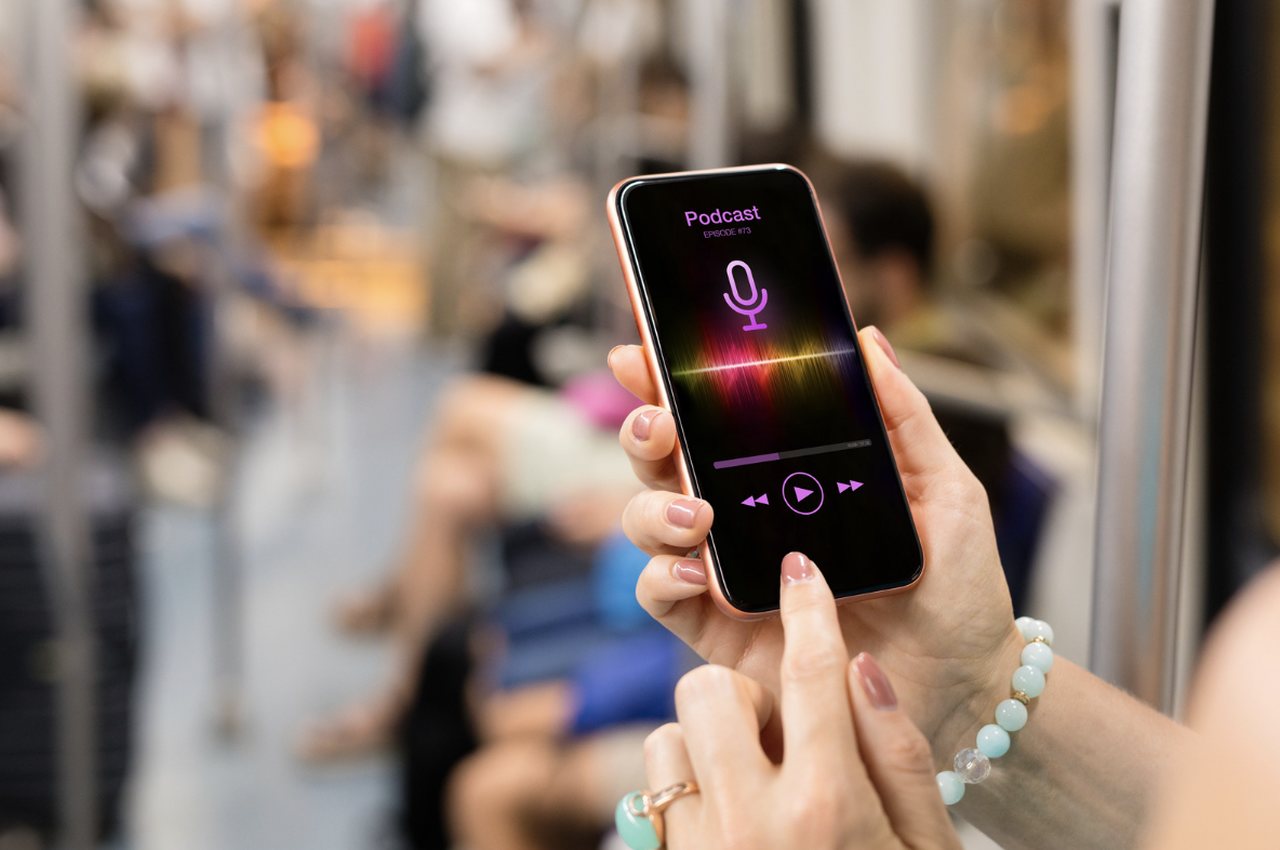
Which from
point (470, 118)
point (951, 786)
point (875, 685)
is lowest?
point (470, 118)

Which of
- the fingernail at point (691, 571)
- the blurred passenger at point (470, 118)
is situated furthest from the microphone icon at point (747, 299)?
the blurred passenger at point (470, 118)

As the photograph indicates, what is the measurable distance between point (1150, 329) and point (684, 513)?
0.70 feet

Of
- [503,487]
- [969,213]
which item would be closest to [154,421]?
[503,487]

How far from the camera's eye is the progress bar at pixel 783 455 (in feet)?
1.73

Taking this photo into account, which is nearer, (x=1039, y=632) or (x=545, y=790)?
(x=1039, y=632)

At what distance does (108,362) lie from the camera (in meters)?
3.25

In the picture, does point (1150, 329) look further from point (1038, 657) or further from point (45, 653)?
point (45, 653)

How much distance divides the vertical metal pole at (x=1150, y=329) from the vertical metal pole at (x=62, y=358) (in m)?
1.41

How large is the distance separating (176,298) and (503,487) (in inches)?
54.1

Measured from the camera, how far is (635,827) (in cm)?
50

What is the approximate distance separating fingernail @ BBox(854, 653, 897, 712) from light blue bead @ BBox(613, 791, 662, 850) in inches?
4.2

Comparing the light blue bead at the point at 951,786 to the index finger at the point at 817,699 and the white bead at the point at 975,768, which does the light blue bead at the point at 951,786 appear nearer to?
the white bead at the point at 975,768

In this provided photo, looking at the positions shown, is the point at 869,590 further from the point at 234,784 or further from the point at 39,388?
the point at 234,784

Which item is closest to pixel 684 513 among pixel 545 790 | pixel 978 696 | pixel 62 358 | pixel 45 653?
pixel 978 696
